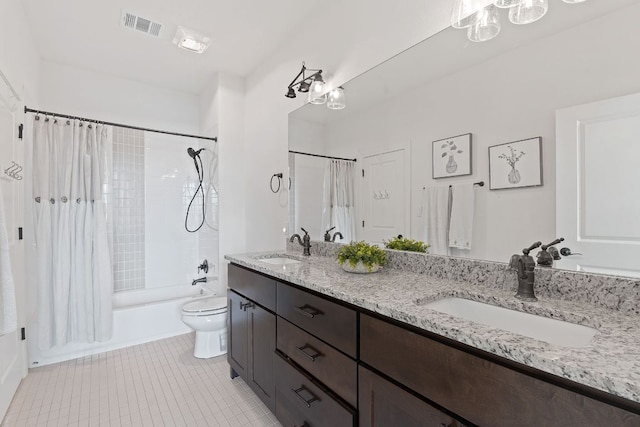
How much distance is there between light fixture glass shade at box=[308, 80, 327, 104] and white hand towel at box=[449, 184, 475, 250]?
1.17 m

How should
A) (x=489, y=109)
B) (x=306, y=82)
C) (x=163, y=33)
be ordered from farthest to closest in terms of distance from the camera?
(x=163, y=33)
(x=306, y=82)
(x=489, y=109)

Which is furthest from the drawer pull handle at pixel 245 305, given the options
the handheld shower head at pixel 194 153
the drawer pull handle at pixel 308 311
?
the handheld shower head at pixel 194 153

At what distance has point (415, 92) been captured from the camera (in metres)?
1.63

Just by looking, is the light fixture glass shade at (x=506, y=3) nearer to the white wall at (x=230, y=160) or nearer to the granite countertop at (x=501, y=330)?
the granite countertop at (x=501, y=330)

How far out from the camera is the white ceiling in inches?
86.2

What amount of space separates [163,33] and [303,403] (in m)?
2.79

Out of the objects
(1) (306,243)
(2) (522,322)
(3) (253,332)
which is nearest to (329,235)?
(1) (306,243)

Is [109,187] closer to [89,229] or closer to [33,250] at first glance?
[89,229]

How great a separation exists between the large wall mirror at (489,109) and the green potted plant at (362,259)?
207 mm

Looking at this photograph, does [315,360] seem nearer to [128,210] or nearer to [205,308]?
[205,308]

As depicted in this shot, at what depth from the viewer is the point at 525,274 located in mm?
1111

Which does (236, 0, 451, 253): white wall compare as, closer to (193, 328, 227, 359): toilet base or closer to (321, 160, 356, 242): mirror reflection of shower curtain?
(321, 160, 356, 242): mirror reflection of shower curtain

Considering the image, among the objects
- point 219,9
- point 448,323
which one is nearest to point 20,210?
point 219,9

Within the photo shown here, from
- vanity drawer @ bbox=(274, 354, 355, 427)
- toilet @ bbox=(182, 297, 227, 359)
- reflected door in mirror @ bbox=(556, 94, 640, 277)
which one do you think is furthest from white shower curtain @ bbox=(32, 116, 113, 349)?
reflected door in mirror @ bbox=(556, 94, 640, 277)
